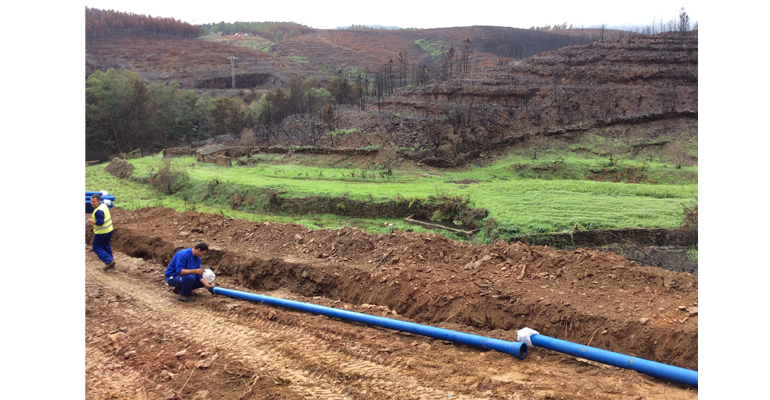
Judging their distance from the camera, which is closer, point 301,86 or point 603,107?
point 603,107

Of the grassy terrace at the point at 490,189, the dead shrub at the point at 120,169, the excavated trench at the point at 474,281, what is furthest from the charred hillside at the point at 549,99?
the excavated trench at the point at 474,281

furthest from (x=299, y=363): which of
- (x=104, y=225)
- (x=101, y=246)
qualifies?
(x=101, y=246)

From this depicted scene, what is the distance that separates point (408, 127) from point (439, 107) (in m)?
4.29

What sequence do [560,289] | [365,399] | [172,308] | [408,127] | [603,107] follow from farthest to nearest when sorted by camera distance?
[603,107]
[408,127]
[172,308]
[560,289]
[365,399]

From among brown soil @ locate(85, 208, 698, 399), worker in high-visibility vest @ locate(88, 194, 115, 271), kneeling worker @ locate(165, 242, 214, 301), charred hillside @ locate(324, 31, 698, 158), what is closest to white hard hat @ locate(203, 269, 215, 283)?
kneeling worker @ locate(165, 242, 214, 301)

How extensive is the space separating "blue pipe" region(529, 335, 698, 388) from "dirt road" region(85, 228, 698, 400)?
3.2 inches

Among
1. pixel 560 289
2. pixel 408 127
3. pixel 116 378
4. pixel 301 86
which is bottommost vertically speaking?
pixel 116 378

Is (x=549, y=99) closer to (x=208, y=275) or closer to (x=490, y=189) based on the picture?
(x=490, y=189)

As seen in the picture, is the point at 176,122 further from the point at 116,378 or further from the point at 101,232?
the point at 116,378

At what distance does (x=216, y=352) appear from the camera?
5.23 meters

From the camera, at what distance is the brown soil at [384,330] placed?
434 centimetres

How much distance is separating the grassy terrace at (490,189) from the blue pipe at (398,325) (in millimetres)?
5162

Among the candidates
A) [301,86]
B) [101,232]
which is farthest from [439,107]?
[101,232]

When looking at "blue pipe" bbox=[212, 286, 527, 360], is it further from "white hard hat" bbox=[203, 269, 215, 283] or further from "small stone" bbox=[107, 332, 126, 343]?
"small stone" bbox=[107, 332, 126, 343]
